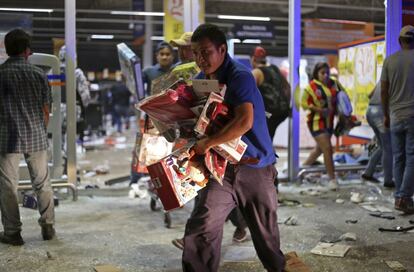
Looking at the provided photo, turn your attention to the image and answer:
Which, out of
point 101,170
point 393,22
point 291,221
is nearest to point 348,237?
point 291,221

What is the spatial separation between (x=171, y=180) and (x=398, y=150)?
11.4ft

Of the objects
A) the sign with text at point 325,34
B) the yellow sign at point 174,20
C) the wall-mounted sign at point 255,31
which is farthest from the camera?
the wall-mounted sign at point 255,31

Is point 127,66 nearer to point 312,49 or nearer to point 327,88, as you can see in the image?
point 327,88

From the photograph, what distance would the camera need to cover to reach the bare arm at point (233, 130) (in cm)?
277

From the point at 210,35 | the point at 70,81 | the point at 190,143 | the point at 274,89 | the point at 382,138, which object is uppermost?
the point at 210,35

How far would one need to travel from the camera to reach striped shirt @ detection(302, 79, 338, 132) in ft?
22.6

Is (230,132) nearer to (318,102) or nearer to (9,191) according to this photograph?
(9,191)

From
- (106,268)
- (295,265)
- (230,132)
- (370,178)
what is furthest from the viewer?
(370,178)

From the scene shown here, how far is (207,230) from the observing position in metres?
2.92

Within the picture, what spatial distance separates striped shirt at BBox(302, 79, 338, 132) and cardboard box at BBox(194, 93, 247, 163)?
4164 millimetres

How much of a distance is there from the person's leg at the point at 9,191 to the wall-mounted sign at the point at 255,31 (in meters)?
8.97

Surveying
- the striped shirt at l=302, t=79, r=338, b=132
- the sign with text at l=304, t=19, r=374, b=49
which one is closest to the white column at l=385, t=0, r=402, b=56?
the striped shirt at l=302, t=79, r=338, b=132

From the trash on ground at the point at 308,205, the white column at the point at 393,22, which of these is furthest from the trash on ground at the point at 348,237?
the white column at the point at 393,22

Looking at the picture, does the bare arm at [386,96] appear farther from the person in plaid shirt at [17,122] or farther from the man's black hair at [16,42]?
the man's black hair at [16,42]
